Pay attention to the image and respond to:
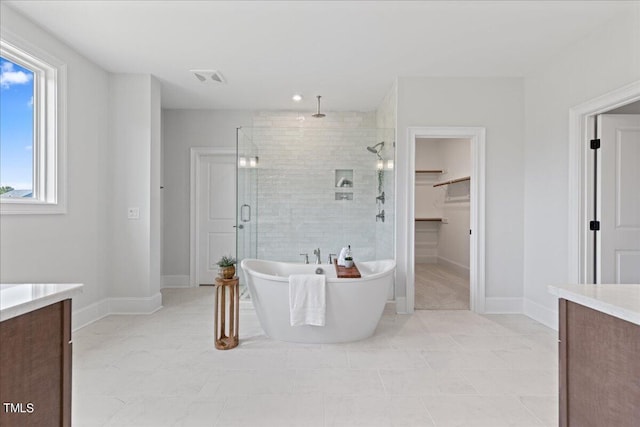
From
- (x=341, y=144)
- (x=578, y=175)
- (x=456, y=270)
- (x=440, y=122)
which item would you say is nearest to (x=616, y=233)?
(x=578, y=175)

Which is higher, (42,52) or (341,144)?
(42,52)

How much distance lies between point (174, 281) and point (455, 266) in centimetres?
472

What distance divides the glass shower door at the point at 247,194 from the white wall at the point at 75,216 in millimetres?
1405

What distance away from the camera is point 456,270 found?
20.3 ft

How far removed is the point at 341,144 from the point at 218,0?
2.01 m

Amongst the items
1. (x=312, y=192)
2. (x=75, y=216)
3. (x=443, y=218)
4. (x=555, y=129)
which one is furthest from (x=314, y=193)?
(x=443, y=218)

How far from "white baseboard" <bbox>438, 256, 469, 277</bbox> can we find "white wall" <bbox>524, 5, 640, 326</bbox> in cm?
208

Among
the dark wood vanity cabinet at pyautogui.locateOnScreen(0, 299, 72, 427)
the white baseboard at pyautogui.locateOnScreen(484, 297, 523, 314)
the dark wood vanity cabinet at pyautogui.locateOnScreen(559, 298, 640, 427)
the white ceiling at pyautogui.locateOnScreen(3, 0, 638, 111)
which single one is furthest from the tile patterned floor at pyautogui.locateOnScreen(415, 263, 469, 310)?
the dark wood vanity cabinet at pyautogui.locateOnScreen(0, 299, 72, 427)

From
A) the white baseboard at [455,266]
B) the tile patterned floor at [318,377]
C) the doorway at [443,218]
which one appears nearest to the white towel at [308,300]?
the tile patterned floor at [318,377]

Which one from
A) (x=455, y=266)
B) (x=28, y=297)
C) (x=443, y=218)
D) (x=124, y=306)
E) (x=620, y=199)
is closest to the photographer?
(x=28, y=297)

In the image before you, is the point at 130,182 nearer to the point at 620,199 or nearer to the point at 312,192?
the point at 312,192

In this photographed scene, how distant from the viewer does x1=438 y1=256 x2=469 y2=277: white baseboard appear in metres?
5.87

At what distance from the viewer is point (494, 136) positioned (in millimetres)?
3822

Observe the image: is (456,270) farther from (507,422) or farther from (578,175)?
(507,422)
